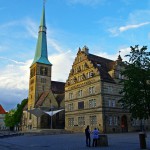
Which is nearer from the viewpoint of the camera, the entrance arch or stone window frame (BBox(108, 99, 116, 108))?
stone window frame (BBox(108, 99, 116, 108))

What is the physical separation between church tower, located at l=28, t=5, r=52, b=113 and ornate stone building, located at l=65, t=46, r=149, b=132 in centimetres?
2617

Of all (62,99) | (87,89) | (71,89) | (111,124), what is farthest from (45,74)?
(111,124)

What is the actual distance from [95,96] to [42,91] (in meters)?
37.2

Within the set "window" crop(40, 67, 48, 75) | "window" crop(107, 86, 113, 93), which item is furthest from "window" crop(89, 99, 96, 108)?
"window" crop(40, 67, 48, 75)

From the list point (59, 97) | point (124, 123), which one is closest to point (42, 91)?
point (59, 97)

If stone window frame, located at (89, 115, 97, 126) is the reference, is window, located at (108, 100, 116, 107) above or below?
above

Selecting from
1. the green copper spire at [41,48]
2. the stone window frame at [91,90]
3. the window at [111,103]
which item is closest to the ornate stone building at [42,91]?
the green copper spire at [41,48]

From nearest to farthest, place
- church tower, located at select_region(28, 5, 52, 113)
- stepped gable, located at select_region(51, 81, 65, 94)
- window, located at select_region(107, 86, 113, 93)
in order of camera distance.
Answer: window, located at select_region(107, 86, 113, 93)
church tower, located at select_region(28, 5, 52, 113)
stepped gable, located at select_region(51, 81, 65, 94)

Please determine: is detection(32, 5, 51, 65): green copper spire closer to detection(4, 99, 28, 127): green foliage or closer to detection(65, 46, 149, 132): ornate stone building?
detection(4, 99, 28, 127): green foliage

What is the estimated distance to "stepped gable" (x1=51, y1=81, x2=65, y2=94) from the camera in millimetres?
88156

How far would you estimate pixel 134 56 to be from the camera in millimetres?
19984

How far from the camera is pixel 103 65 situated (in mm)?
57281

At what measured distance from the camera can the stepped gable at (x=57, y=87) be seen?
88.2 m

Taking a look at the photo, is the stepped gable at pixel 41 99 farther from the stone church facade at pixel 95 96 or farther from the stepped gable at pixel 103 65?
the stepped gable at pixel 103 65
